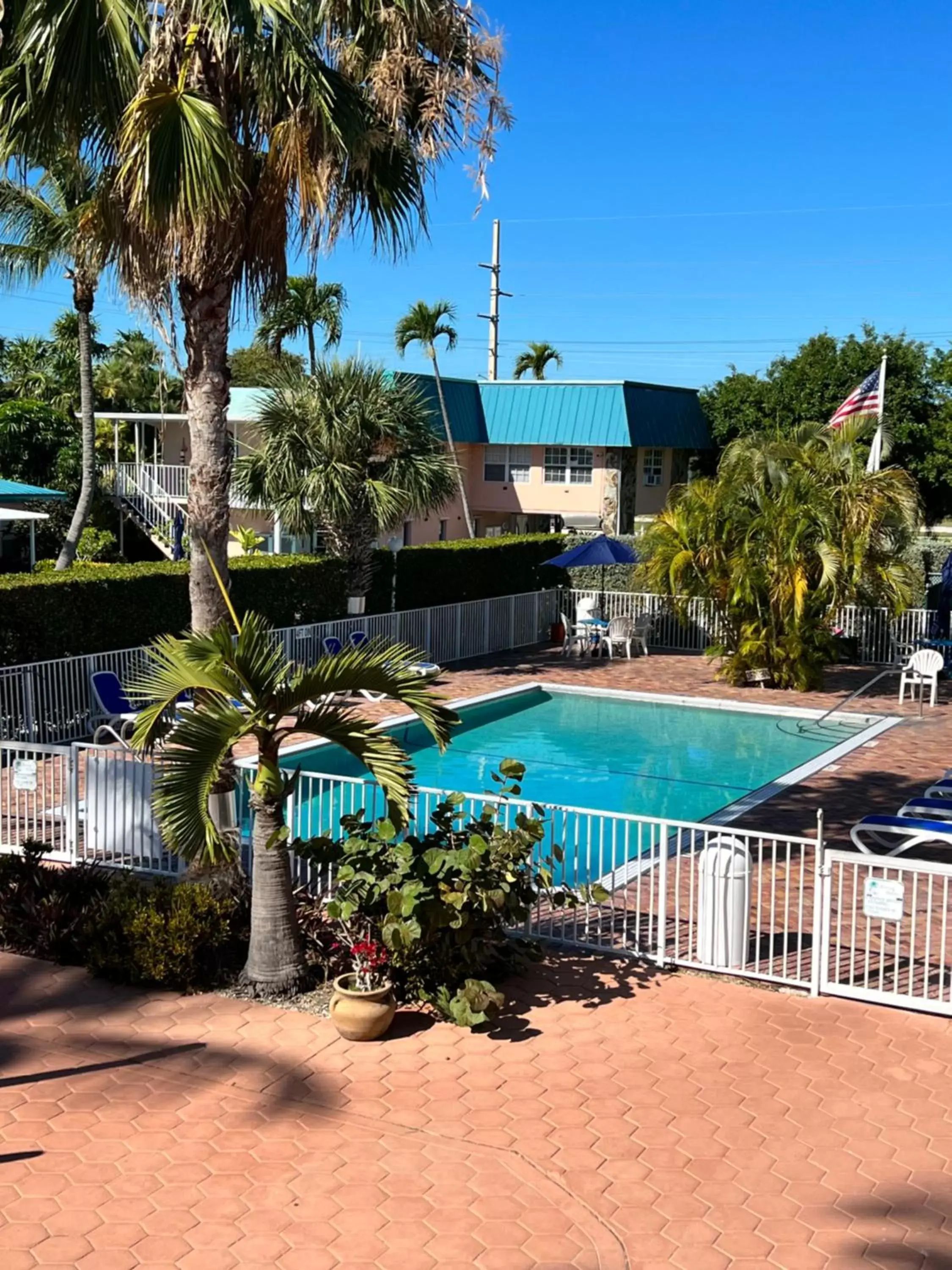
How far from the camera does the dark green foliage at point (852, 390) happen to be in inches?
1490

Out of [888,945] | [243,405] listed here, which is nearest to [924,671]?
[888,945]

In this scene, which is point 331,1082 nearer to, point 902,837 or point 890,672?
point 902,837

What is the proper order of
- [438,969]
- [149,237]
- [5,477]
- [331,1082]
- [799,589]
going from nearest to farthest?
[331,1082] < [438,969] < [149,237] < [799,589] < [5,477]

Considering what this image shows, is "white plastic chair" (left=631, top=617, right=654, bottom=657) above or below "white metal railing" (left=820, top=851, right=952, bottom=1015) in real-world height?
above

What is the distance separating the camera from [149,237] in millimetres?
9695

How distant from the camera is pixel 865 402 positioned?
26.6 meters

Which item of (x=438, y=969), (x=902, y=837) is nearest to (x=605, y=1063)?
(x=438, y=969)

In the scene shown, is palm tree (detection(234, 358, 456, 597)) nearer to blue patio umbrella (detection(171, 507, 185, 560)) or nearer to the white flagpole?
blue patio umbrella (detection(171, 507, 185, 560))

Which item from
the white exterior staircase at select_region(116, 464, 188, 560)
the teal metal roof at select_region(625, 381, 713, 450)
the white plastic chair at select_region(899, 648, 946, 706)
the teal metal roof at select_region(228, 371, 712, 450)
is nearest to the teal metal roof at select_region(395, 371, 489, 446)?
the teal metal roof at select_region(228, 371, 712, 450)

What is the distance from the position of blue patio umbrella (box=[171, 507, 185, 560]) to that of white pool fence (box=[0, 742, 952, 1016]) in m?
16.3

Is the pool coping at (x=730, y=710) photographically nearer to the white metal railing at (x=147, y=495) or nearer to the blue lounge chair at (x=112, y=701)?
the blue lounge chair at (x=112, y=701)

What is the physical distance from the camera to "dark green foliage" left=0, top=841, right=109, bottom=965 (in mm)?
9016

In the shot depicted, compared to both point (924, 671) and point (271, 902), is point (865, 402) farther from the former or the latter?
point (271, 902)

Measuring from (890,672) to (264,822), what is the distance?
16.8 meters
